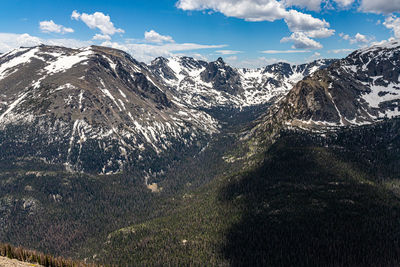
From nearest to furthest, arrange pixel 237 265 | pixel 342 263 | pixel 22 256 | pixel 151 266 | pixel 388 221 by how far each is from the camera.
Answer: pixel 22 256 < pixel 342 263 < pixel 237 265 < pixel 151 266 < pixel 388 221

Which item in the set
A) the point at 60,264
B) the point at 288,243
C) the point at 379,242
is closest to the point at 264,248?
the point at 288,243

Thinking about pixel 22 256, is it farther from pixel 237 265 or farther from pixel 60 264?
pixel 237 265

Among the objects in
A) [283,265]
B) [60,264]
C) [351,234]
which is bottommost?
[283,265]

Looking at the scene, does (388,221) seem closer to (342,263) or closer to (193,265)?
(342,263)

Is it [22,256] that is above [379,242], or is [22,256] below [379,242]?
above

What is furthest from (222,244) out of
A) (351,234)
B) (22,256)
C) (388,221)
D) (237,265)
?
(22,256)

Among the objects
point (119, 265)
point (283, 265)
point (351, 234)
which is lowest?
point (119, 265)

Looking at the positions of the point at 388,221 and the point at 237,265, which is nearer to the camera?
the point at 237,265

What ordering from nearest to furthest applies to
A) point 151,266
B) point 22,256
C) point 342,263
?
point 22,256, point 342,263, point 151,266

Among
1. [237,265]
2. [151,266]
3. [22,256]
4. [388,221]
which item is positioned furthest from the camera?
[388,221]
